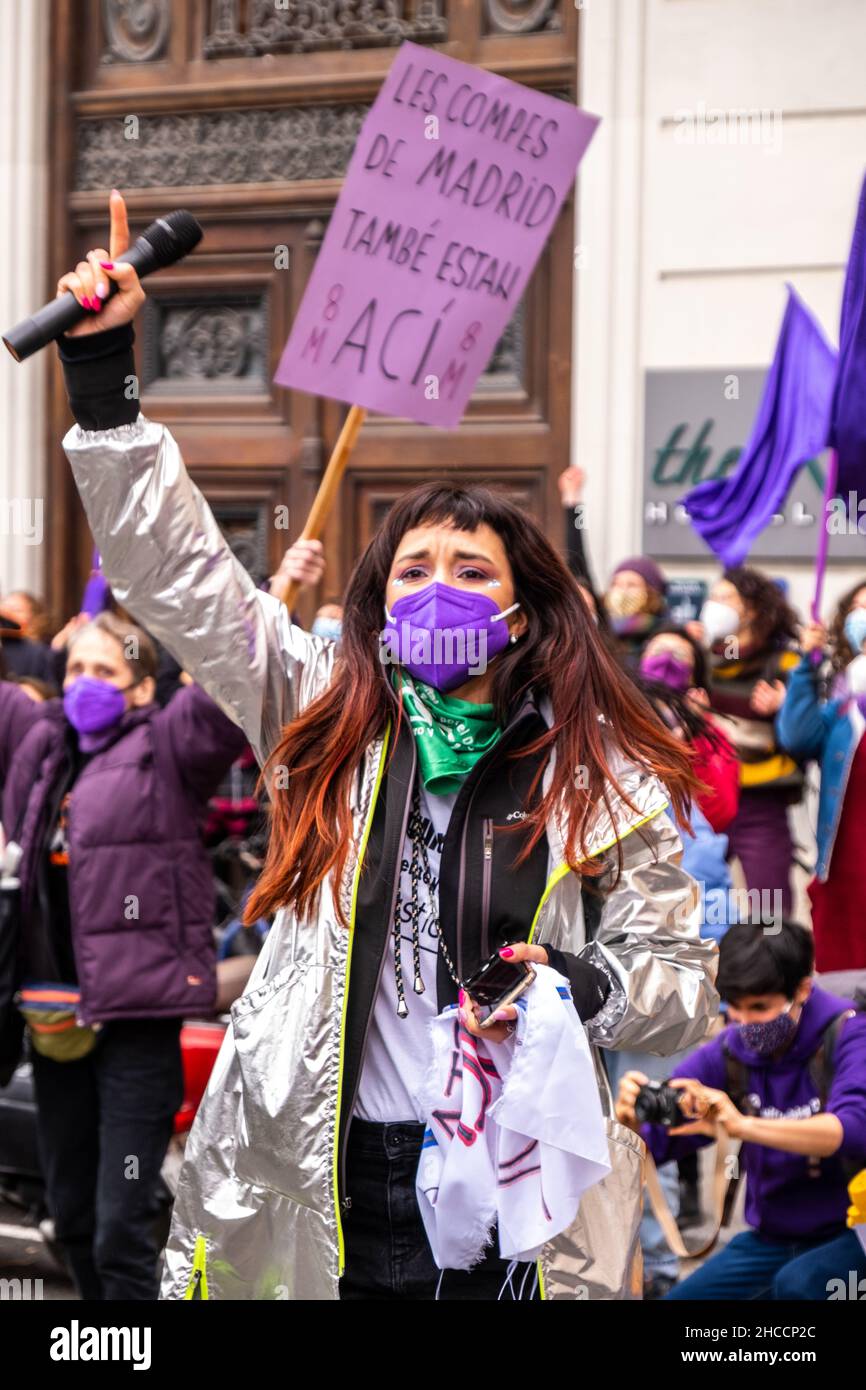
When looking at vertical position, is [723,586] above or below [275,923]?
above

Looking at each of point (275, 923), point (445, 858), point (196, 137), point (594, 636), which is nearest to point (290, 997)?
point (275, 923)

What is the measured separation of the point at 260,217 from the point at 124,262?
22.2ft

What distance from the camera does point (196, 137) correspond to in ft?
30.3

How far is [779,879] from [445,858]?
4.03m

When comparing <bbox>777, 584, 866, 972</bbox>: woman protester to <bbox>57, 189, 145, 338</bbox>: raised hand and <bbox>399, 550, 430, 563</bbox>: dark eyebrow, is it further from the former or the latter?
<bbox>57, 189, 145, 338</bbox>: raised hand

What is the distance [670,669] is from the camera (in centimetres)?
561

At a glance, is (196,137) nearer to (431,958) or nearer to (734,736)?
(734,736)

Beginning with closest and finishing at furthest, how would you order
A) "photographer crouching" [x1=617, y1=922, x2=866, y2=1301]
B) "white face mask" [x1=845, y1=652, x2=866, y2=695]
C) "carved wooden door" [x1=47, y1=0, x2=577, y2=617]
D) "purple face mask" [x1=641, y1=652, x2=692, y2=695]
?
"photographer crouching" [x1=617, y1=922, x2=866, y2=1301] → "white face mask" [x1=845, y1=652, x2=866, y2=695] → "purple face mask" [x1=641, y1=652, x2=692, y2=695] → "carved wooden door" [x1=47, y1=0, x2=577, y2=617]

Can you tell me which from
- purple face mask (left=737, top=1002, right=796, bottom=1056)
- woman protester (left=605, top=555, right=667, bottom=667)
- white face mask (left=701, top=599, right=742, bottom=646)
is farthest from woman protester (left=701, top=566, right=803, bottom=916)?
purple face mask (left=737, top=1002, right=796, bottom=1056)

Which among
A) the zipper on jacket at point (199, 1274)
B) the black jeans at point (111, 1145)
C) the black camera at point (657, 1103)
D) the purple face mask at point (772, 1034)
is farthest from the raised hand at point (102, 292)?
the black jeans at point (111, 1145)

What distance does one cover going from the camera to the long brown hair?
258cm

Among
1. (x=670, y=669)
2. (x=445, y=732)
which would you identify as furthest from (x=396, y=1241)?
(x=670, y=669)

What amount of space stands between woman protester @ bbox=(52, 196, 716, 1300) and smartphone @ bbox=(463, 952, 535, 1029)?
22 mm
